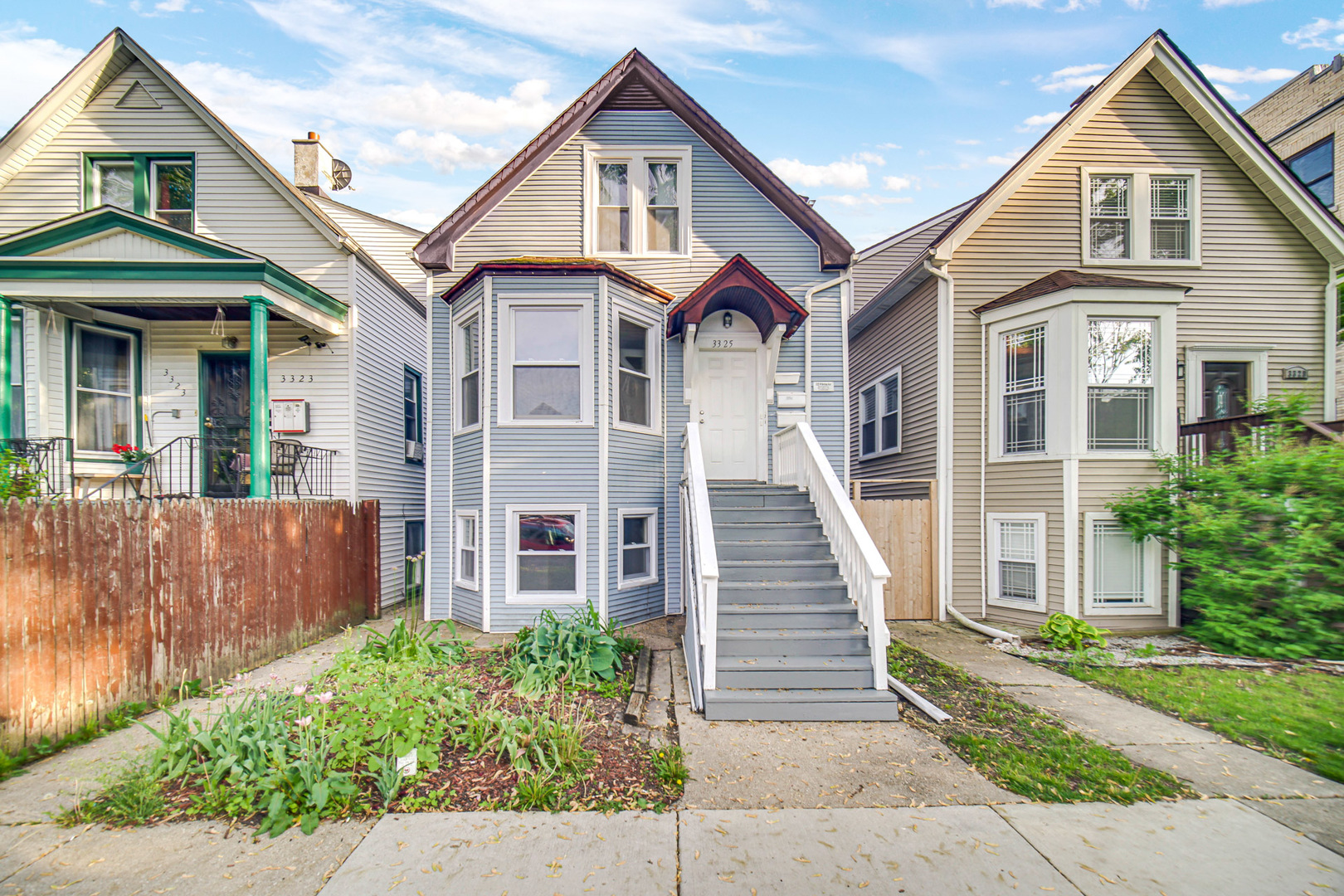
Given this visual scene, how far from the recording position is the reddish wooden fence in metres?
4.44

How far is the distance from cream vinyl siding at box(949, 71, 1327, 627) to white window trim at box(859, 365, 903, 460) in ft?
5.06

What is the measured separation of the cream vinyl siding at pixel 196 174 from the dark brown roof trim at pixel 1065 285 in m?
10.6

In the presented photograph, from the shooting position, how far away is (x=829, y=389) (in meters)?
9.34

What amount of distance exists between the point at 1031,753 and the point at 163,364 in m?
12.7

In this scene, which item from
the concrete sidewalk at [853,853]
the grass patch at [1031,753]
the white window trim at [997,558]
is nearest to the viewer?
the concrete sidewalk at [853,853]

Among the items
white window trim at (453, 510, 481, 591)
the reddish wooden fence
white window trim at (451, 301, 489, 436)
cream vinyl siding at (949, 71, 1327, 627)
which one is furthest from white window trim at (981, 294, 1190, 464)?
the reddish wooden fence

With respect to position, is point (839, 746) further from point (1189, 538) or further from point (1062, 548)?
point (1189, 538)

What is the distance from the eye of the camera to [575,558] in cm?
827

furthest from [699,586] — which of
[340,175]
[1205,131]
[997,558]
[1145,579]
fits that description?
[340,175]

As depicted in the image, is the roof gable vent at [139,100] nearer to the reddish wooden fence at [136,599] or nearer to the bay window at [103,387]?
the bay window at [103,387]

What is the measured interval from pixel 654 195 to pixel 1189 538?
8.91 meters

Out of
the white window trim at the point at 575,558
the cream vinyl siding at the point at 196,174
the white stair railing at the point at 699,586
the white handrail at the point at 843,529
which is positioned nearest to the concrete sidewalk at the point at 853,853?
the white stair railing at the point at 699,586

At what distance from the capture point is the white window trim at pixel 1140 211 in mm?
9531

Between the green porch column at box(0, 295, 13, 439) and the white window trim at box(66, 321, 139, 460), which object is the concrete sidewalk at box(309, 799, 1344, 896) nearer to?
the green porch column at box(0, 295, 13, 439)
